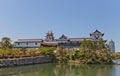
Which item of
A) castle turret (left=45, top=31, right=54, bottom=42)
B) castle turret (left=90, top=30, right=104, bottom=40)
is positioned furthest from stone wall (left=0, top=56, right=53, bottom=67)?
castle turret (left=45, top=31, right=54, bottom=42)

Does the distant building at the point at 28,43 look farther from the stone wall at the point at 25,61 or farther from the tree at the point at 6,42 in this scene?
the stone wall at the point at 25,61

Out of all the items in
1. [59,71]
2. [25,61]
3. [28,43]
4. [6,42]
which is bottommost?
[59,71]

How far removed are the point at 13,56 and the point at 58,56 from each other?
36.8 ft

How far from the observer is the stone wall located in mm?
32800

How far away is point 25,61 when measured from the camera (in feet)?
125

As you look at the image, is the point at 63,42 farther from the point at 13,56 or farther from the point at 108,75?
the point at 108,75

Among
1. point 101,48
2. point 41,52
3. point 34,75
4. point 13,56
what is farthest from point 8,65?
point 101,48

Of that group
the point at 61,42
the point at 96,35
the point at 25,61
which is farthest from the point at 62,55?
the point at 96,35

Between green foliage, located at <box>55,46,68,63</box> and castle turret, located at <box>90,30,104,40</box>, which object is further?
castle turret, located at <box>90,30,104,40</box>

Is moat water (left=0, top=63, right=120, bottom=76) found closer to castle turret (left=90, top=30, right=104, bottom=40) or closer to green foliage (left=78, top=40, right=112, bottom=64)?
green foliage (left=78, top=40, right=112, bottom=64)

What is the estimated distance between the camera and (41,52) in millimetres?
46625

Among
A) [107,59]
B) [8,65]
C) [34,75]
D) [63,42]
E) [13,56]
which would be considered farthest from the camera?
[63,42]

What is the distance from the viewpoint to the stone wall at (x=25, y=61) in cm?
3280

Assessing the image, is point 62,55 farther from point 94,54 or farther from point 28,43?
point 28,43
